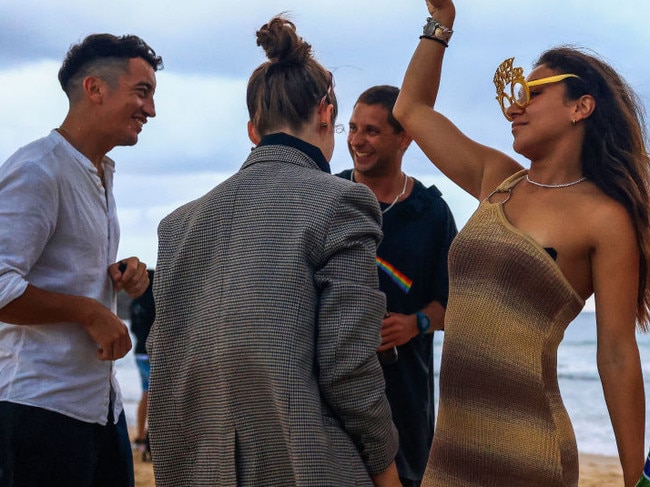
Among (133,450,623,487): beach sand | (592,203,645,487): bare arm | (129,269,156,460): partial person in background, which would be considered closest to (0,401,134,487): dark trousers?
(592,203,645,487): bare arm

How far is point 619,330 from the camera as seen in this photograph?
9.50 ft

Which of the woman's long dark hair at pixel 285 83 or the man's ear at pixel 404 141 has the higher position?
the man's ear at pixel 404 141

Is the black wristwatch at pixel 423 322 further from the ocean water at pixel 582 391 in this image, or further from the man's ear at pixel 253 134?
the ocean water at pixel 582 391

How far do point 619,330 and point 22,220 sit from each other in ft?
6.36

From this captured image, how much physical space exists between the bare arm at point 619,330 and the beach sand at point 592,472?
6143 millimetres

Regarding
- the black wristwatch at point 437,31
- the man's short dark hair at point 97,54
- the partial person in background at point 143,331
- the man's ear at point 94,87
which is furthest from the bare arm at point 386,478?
the partial person in background at point 143,331

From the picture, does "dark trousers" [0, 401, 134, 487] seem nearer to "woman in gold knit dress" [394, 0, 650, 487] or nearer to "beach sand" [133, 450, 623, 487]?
"woman in gold knit dress" [394, 0, 650, 487]

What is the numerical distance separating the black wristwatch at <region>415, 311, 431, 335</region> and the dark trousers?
52.4 inches

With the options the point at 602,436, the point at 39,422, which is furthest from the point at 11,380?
the point at 602,436

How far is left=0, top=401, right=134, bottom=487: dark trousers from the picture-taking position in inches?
129

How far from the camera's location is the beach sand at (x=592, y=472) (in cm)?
884

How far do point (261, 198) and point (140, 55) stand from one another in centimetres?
153

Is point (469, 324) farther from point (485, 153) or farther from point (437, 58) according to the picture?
point (437, 58)

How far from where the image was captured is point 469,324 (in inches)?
119
